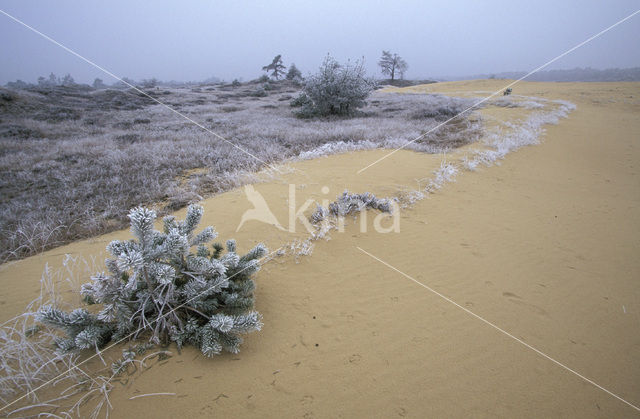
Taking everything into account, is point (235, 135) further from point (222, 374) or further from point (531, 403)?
point (531, 403)

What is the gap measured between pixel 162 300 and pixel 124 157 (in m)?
6.67

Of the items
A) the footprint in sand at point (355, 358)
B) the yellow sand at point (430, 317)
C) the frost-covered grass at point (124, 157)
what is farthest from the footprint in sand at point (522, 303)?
the frost-covered grass at point (124, 157)

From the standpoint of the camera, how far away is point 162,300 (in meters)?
2.19

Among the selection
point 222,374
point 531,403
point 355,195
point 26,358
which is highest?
point 355,195

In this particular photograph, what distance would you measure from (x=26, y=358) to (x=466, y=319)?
10.9 ft

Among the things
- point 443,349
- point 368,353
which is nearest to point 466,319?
point 443,349

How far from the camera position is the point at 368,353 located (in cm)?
225

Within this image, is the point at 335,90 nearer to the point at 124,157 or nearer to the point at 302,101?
the point at 302,101

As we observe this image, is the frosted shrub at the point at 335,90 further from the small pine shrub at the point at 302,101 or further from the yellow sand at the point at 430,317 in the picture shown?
the yellow sand at the point at 430,317

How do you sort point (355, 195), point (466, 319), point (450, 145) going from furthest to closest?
1. point (450, 145)
2. point (355, 195)
3. point (466, 319)

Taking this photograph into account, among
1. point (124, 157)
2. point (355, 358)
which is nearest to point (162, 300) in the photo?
point (355, 358)

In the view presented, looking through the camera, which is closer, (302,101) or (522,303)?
(522,303)

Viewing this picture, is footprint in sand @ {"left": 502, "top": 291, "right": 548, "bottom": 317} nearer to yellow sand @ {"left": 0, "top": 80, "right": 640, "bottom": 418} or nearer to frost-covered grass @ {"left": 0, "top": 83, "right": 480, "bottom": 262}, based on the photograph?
yellow sand @ {"left": 0, "top": 80, "right": 640, "bottom": 418}

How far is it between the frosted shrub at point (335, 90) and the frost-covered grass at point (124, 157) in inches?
49.7
